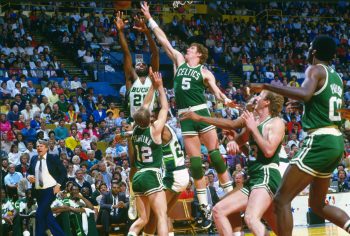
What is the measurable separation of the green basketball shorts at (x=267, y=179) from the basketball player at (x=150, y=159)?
1.67 m

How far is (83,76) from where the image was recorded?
25469 mm

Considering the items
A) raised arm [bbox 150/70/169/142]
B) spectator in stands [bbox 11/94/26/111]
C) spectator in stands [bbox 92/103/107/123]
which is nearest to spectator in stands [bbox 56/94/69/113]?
spectator in stands [bbox 92/103/107/123]

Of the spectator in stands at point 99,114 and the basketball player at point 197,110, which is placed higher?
the basketball player at point 197,110

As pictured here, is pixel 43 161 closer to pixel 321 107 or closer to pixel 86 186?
pixel 86 186

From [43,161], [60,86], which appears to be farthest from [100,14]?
[43,161]

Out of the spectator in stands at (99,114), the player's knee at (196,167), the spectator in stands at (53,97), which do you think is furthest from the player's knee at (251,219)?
the spectator in stands at (53,97)

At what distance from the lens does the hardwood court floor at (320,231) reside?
15.7 meters

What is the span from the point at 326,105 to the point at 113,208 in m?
8.59

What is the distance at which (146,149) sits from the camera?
10.1 meters

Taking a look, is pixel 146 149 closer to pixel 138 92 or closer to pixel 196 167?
pixel 196 167

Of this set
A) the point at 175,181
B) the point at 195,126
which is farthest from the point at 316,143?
the point at 195,126

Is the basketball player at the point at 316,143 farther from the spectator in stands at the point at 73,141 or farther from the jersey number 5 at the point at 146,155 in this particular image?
the spectator in stands at the point at 73,141

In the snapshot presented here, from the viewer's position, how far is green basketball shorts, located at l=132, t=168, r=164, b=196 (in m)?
10.1

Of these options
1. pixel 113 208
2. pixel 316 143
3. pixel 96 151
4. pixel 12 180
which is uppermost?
pixel 316 143
